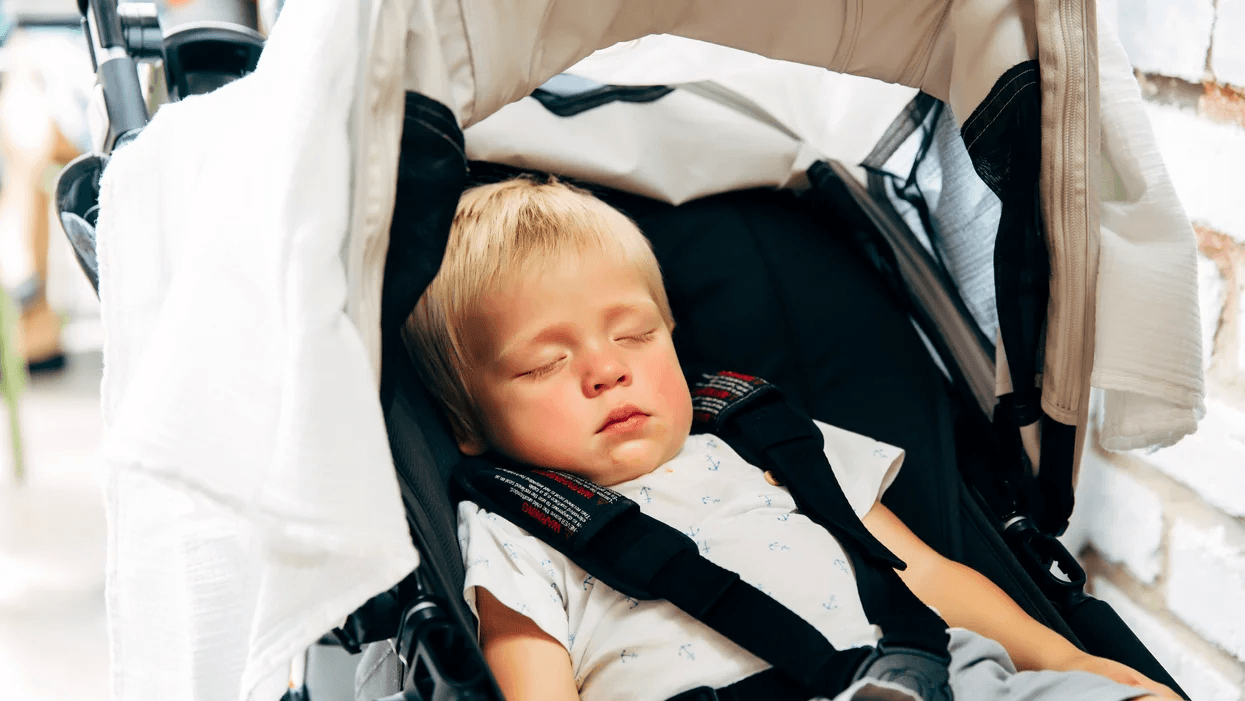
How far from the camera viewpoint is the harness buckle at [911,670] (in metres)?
0.74

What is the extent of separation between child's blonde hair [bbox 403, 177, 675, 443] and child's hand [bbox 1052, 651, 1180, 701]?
485mm

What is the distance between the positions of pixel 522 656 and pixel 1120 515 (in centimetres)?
87

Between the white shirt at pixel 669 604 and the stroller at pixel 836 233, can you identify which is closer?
the stroller at pixel 836 233

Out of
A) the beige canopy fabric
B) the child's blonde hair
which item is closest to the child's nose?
the child's blonde hair

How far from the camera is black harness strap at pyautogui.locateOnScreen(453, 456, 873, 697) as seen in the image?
2.57ft

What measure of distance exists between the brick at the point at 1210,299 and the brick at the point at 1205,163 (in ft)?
0.15

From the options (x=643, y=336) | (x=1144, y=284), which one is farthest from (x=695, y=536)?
(x=1144, y=284)

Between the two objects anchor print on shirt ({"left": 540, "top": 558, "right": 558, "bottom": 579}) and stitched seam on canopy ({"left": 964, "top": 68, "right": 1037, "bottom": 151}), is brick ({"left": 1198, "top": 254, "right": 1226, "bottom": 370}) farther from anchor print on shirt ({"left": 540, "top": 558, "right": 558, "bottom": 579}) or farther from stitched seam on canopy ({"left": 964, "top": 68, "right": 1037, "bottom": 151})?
anchor print on shirt ({"left": 540, "top": 558, "right": 558, "bottom": 579})

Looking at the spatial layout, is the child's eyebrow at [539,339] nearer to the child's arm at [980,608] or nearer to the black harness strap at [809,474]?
the black harness strap at [809,474]

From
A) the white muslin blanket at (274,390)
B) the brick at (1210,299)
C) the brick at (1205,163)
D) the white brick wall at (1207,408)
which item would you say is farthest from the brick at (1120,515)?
the white muslin blanket at (274,390)

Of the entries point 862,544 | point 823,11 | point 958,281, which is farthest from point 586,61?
point 862,544

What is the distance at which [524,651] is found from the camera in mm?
807

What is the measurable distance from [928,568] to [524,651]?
1.21 feet

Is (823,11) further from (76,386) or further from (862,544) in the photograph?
(76,386)
